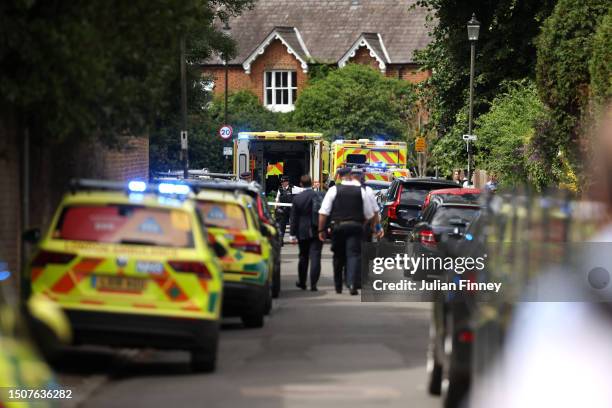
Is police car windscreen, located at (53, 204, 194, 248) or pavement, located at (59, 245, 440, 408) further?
police car windscreen, located at (53, 204, 194, 248)

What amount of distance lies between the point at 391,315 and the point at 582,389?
11.7m

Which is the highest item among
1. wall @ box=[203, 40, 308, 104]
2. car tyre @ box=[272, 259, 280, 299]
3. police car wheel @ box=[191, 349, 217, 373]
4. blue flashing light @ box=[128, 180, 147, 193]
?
wall @ box=[203, 40, 308, 104]

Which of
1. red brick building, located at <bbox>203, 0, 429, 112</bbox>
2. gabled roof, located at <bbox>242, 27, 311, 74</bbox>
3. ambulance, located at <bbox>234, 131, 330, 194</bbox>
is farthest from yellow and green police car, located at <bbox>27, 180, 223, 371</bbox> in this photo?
gabled roof, located at <bbox>242, 27, 311, 74</bbox>

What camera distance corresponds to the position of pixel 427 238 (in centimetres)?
2509

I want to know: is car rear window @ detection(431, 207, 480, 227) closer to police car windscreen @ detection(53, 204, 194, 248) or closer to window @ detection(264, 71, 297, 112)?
police car windscreen @ detection(53, 204, 194, 248)

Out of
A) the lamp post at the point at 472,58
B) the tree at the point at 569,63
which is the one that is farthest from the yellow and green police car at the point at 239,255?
the lamp post at the point at 472,58

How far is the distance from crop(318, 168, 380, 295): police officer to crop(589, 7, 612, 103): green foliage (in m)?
8.09

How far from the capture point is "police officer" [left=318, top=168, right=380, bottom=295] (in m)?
23.3

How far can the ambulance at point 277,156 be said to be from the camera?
4409 centimetres

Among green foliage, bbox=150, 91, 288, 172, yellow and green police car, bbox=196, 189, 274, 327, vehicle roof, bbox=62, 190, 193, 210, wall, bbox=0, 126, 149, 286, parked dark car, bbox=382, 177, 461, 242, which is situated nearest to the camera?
vehicle roof, bbox=62, 190, 193, 210

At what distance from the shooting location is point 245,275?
18.3 metres

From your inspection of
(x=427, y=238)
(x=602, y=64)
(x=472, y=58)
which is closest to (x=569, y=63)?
(x=602, y=64)

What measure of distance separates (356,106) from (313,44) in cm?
1658

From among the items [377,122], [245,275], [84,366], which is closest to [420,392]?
[84,366]
